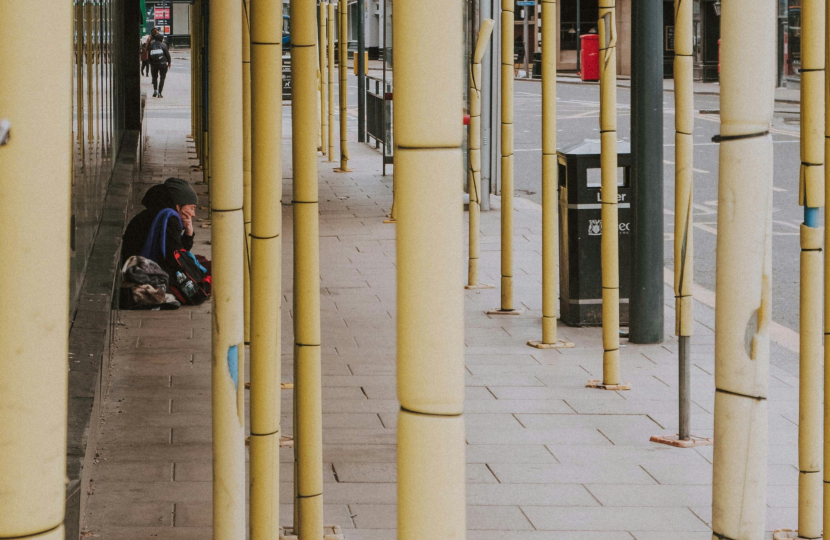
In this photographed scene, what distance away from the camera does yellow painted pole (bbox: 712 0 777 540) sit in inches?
63.9

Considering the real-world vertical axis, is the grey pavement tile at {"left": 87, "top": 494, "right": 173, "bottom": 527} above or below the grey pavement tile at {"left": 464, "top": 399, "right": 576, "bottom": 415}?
below

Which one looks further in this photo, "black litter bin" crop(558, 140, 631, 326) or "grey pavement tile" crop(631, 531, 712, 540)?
"black litter bin" crop(558, 140, 631, 326)

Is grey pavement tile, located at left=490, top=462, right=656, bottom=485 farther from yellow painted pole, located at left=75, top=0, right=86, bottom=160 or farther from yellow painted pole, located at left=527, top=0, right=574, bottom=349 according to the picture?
yellow painted pole, located at left=75, top=0, right=86, bottom=160

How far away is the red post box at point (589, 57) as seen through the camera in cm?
4206

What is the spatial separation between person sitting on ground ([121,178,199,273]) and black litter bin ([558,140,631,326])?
2628mm

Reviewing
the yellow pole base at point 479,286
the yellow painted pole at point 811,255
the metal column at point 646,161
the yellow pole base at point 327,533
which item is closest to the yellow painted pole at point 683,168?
the yellow painted pole at point 811,255

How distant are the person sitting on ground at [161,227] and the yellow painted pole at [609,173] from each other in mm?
3435

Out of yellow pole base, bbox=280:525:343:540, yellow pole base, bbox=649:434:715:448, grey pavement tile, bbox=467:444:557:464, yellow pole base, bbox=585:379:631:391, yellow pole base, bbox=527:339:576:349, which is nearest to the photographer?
yellow pole base, bbox=280:525:343:540

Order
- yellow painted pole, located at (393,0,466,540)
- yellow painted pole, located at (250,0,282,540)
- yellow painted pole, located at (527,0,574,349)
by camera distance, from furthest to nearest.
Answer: yellow painted pole, located at (527,0,574,349)
yellow painted pole, located at (250,0,282,540)
yellow painted pole, located at (393,0,466,540)

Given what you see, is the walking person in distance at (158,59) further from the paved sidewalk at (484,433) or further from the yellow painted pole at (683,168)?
the yellow painted pole at (683,168)

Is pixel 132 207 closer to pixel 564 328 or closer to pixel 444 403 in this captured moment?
pixel 564 328

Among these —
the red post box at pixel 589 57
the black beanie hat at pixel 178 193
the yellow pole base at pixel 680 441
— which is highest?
the red post box at pixel 589 57

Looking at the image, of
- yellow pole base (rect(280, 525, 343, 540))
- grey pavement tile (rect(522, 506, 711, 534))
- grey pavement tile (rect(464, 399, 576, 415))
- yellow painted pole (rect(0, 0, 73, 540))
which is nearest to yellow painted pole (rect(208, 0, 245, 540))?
yellow pole base (rect(280, 525, 343, 540))

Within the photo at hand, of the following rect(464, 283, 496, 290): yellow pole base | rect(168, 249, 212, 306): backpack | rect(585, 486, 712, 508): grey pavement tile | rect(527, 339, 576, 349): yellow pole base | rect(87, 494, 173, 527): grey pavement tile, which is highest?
rect(168, 249, 212, 306): backpack
